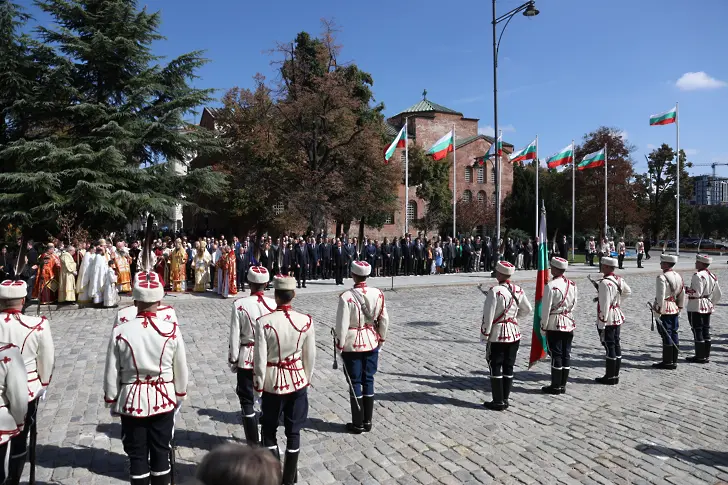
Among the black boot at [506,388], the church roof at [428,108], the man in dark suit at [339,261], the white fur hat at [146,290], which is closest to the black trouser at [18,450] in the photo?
the white fur hat at [146,290]

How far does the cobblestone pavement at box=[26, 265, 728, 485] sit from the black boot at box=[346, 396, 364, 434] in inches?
5.3

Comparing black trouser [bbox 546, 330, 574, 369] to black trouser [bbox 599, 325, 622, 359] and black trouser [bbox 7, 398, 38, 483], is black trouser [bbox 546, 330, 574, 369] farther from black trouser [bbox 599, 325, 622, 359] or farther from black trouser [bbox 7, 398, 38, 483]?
black trouser [bbox 7, 398, 38, 483]

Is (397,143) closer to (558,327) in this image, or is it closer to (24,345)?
(558,327)

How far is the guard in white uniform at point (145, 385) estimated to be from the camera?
420cm

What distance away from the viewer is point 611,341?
818cm

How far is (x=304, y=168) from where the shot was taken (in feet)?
110

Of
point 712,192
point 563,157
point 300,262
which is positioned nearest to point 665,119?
point 563,157

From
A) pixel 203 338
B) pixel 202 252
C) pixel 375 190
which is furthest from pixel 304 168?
pixel 203 338

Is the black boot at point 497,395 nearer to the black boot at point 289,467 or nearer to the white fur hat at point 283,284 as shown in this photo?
the black boot at point 289,467

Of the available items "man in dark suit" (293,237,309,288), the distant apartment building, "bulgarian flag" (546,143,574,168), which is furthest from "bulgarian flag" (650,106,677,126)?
the distant apartment building

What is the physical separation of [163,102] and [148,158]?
3.16 meters

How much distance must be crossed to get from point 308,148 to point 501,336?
27738mm

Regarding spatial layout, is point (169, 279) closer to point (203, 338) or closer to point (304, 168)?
point (203, 338)

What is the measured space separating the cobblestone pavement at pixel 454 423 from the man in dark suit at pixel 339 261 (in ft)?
35.7
